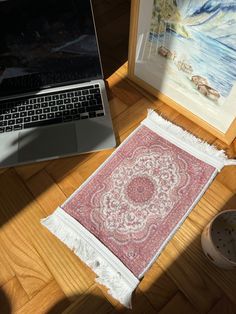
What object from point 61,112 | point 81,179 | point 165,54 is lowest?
point 81,179

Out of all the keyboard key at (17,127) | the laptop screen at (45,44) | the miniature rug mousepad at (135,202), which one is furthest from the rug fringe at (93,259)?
the laptop screen at (45,44)

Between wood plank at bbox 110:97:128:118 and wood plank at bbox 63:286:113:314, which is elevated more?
wood plank at bbox 110:97:128:118

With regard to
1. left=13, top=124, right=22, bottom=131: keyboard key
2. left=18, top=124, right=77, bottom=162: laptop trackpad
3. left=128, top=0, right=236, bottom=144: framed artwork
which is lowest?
left=18, top=124, right=77, bottom=162: laptop trackpad

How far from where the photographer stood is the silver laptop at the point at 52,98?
0.58 metres

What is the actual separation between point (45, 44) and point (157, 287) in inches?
20.7

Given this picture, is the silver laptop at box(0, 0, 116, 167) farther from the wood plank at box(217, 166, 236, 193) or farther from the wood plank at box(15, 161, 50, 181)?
the wood plank at box(217, 166, 236, 193)

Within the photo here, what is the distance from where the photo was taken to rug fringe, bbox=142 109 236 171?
0.63 meters

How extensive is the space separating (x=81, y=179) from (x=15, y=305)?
0.27 meters

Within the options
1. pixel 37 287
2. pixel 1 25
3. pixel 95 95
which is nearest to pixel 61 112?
pixel 95 95

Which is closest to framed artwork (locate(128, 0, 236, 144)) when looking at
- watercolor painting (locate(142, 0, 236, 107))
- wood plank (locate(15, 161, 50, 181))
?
watercolor painting (locate(142, 0, 236, 107))

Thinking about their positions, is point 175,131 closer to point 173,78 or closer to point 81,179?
point 173,78

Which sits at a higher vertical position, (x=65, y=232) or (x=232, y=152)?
(x=232, y=152)

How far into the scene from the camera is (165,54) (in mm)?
604

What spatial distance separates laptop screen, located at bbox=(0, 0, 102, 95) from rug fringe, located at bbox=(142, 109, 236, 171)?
0.58 ft
